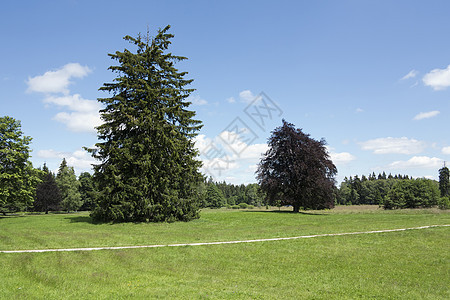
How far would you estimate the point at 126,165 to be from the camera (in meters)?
25.4

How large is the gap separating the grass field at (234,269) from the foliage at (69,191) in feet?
165

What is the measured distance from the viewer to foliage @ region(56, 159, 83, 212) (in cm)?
6194

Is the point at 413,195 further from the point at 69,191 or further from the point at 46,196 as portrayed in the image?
the point at 46,196

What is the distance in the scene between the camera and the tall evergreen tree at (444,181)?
318 ft

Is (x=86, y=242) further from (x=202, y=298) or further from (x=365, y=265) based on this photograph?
(x=365, y=265)

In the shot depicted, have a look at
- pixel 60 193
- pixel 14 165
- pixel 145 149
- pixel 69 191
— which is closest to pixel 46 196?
pixel 60 193

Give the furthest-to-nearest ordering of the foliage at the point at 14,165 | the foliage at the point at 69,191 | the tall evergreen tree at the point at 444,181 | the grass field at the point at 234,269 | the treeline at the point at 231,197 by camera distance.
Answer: the treeline at the point at 231,197, the tall evergreen tree at the point at 444,181, the foliage at the point at 69,191, the foliage at the point at 14,165, the grass field at the point at 234,269

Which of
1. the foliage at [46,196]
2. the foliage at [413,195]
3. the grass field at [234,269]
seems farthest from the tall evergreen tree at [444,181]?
the foliage at [46,196]

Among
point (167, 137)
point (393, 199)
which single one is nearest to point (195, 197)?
point (167, 137)

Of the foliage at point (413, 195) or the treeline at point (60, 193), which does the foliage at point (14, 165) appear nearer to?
the treeline at point (60, 193)

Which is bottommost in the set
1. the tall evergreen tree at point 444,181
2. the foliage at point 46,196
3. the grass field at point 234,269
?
the grass field at point 234,269

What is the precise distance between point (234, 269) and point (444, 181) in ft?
→ 367

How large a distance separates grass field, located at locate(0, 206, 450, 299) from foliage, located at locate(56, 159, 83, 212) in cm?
5038

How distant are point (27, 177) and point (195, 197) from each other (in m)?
20.7
